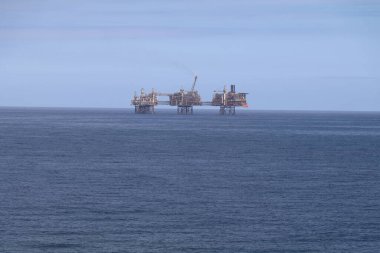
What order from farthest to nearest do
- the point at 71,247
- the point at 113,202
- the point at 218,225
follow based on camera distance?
the point at 113,202
the point at 218,225
the point at 71,247

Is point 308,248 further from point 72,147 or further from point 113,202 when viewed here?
point 72,147

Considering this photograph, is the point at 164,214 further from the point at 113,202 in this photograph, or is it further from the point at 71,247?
the point at 71,247

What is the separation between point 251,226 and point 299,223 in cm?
304

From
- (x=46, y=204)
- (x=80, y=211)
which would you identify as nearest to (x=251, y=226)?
(x=80, y=211)

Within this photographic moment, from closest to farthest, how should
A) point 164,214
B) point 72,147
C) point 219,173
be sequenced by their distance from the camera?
1. point 164,214
2. point 219,173
3. point 72,147

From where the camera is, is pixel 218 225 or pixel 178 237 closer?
pixel 178 237

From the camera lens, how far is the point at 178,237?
40.0m

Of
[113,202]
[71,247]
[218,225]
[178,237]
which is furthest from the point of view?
[113,202]

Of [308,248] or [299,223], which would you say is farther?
[299,223]

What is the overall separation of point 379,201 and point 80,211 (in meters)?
20.0

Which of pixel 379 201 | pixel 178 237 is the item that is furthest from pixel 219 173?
pixel 178 237

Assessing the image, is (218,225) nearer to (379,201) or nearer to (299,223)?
(299,223)

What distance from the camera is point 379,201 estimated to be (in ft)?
171

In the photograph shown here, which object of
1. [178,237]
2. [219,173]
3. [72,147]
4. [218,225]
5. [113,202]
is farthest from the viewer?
[72,147]
